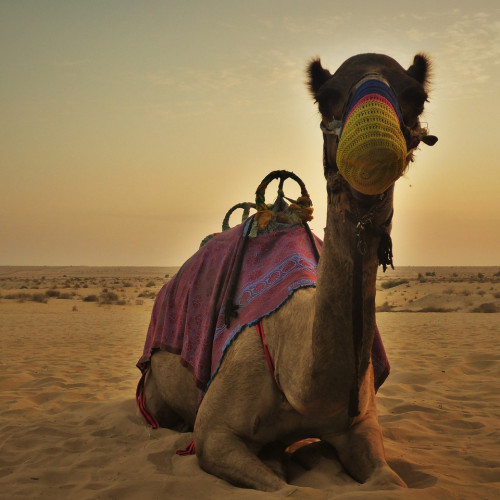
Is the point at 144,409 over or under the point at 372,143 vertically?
under

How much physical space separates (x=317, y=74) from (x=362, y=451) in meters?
2.13

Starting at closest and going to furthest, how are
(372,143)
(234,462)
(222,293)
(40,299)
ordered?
(372,143), (234,462), (222,293), (40,299)

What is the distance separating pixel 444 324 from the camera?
1504cm

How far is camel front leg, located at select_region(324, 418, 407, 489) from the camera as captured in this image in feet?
11.0

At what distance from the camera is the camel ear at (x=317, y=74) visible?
2959mm

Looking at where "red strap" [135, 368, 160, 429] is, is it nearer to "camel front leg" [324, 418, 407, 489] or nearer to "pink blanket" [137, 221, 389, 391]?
"pink blanket" [137, 221, 389, 391]

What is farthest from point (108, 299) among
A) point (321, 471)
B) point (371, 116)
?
point (371, 116)

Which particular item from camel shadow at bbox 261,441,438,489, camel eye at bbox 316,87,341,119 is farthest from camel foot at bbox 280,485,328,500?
camel eye at bbox 316,87,341,119

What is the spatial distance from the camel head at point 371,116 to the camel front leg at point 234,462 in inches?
66.9

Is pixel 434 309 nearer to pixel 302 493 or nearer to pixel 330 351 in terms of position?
pixel 302 493

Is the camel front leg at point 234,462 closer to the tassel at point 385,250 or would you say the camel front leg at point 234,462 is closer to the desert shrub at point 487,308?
the tassel at point 385,250

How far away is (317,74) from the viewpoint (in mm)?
2963

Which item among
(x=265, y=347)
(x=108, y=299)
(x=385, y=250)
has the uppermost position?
(x=385, y=250)

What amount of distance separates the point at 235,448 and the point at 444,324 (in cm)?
1272
